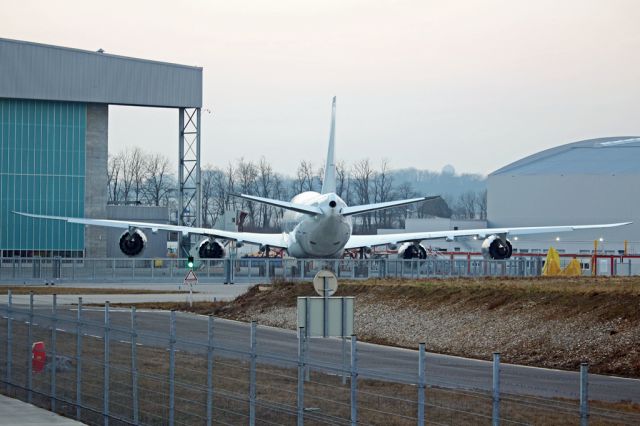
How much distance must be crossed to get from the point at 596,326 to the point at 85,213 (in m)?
66.3

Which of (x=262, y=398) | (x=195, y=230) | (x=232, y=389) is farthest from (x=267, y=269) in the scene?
(x=262, y=398)

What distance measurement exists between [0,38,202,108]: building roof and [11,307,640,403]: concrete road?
52.2m

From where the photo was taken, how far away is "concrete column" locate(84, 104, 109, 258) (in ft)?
292

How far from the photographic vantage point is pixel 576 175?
10619cm

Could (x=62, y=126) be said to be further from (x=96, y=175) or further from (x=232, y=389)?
(x=232, y=389)

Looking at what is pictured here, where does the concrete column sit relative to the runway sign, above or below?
Answer: above

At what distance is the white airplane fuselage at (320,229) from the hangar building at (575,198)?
133 ft

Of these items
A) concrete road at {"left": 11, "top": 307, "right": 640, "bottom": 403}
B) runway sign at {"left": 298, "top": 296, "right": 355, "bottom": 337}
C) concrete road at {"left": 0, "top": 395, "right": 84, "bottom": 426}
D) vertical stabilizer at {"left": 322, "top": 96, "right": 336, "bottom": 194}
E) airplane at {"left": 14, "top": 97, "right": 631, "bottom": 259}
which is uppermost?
vertical stabilizer at {"left": 322, "top": 96, "right": 336, "bottom": 194}

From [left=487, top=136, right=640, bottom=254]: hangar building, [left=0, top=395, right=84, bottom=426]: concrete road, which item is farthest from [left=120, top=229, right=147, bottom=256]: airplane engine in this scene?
[left=0, top=395, right=84, bottom=426]: concrete road

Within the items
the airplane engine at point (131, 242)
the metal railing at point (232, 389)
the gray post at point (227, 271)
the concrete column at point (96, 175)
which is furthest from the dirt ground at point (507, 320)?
the concrete column at point (96, 175)

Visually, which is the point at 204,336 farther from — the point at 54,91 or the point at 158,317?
the point at 54,91

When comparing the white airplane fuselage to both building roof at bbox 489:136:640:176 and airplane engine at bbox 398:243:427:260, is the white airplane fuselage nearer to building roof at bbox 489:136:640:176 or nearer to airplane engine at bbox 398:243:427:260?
airplane engine at bbox 398:243:427:260

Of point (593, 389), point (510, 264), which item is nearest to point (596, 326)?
point (593, 389)

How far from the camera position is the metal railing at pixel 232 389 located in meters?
14.8
